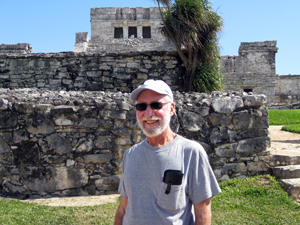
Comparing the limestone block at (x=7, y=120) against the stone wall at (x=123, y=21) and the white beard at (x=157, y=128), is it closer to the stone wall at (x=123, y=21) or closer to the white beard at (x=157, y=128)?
the white beard at (x=157, y=128)

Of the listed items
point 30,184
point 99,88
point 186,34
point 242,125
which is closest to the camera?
point 30,184

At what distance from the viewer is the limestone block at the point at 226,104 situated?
168 inches

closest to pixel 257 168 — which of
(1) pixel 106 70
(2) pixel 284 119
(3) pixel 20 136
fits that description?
(3) pixel 20 136

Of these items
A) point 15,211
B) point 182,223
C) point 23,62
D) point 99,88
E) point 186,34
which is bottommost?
point 15,211

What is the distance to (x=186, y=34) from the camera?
6.87 m

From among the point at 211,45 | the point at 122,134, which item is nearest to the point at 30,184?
the point at 122,134

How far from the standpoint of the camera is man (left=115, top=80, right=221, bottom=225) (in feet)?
5.57

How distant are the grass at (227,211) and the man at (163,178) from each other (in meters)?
1.70

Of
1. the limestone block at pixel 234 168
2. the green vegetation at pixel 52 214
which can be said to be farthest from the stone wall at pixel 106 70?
the green vegetation at pixel 52 214

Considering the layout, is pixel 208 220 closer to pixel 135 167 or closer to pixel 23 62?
pixel 135 167

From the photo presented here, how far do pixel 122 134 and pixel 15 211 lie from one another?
1.70 meters

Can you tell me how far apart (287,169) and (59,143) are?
3493 mm

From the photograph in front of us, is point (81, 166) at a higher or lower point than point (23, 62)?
lower

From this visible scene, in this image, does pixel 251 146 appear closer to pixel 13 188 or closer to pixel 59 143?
pixel 59 143
